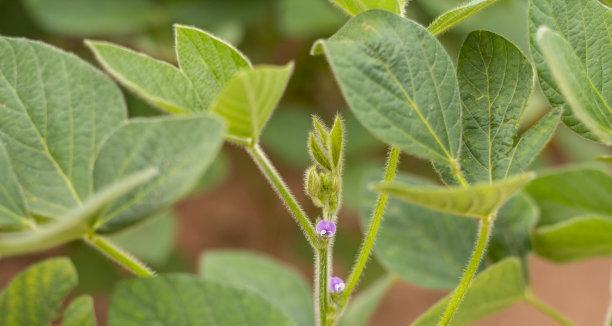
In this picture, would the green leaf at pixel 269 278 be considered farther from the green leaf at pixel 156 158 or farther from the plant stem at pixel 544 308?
the green leaf at pixel 156 158

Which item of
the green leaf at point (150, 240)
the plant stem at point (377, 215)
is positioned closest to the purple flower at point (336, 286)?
the plant stem at point (377, 215)

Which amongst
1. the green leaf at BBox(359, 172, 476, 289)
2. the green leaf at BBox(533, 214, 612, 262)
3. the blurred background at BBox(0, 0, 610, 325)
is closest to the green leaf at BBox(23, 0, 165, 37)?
the blurred background at BBox(0, 0, 610, 325)

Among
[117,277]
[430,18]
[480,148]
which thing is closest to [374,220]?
[480,148]

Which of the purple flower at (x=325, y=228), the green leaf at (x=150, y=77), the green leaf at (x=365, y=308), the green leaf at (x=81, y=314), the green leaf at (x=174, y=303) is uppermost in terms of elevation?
the green leaf at (x=150, y=77)

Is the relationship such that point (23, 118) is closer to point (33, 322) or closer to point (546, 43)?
point (33, 322)

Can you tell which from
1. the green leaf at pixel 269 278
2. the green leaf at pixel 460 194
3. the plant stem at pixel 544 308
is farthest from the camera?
the green leaf at pixel 269 278

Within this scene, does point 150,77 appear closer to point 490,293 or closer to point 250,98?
point 250,98

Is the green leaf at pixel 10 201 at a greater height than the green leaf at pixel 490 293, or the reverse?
the green leaf at pixel 10 201

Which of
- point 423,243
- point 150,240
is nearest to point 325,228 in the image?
point 423,243
